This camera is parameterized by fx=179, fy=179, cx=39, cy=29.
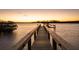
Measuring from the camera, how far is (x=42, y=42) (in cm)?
212

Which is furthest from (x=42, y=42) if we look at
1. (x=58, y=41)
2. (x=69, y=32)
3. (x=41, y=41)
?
(x=69, y=32)

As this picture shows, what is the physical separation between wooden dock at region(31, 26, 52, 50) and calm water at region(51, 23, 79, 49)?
159 millimetres

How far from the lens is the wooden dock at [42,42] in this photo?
6.92 ft

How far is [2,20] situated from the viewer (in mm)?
2135

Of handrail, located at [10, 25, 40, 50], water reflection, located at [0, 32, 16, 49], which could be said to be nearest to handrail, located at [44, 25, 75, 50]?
handrail, located at [10, 25, 40, 50]

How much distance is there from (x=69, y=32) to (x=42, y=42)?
34 centimetres

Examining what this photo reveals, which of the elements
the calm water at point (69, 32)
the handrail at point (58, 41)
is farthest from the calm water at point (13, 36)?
the calm water at point (69, 32)

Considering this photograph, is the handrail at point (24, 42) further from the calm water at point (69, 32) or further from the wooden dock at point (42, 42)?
the calm water at point (69, 32)

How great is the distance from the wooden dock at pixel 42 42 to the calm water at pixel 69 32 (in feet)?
0.52

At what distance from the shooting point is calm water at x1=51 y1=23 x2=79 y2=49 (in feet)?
6.72

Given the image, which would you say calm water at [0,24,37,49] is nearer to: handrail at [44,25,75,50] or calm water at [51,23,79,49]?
handrail at [44,25,75,50]
